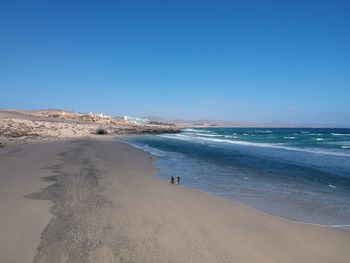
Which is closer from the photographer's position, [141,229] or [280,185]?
[141,229]

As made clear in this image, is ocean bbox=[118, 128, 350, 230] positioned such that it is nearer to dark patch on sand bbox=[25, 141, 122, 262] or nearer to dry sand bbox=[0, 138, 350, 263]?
dry sand bbox=[0, 138, 350, 263]

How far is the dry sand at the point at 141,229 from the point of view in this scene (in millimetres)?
8453

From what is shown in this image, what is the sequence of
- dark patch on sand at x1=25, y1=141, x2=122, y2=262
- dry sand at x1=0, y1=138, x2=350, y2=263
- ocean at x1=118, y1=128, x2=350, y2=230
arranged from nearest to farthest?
dark patch on sand at x1=25, y1=141, x2=122, y2=262, dry sand at x1=0, y1=138, x2=350, y2=263, ocean at x1=118, y1=128, x2=350, y2=230

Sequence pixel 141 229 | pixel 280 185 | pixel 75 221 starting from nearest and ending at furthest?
pixel 141 229
pixel 75 221
pixel 280 185

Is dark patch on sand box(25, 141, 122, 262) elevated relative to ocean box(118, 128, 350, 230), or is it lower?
elevated

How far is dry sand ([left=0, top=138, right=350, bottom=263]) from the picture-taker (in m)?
8.45

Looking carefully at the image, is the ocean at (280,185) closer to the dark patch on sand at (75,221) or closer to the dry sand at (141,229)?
the dry sand at (141,229)

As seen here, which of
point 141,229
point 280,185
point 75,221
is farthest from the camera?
point 280,185

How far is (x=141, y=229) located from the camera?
33.3ft

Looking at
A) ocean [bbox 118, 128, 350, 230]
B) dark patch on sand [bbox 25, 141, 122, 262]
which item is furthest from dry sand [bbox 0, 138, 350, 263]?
ocean [bbox 118, 128, 350, 230]

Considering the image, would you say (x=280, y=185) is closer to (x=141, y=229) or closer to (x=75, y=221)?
(x=141, y=229)

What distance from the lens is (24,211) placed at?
1150 centimetres

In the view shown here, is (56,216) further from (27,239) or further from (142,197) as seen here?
(142,197)

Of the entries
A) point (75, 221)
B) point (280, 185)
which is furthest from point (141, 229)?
point (280, 185)
